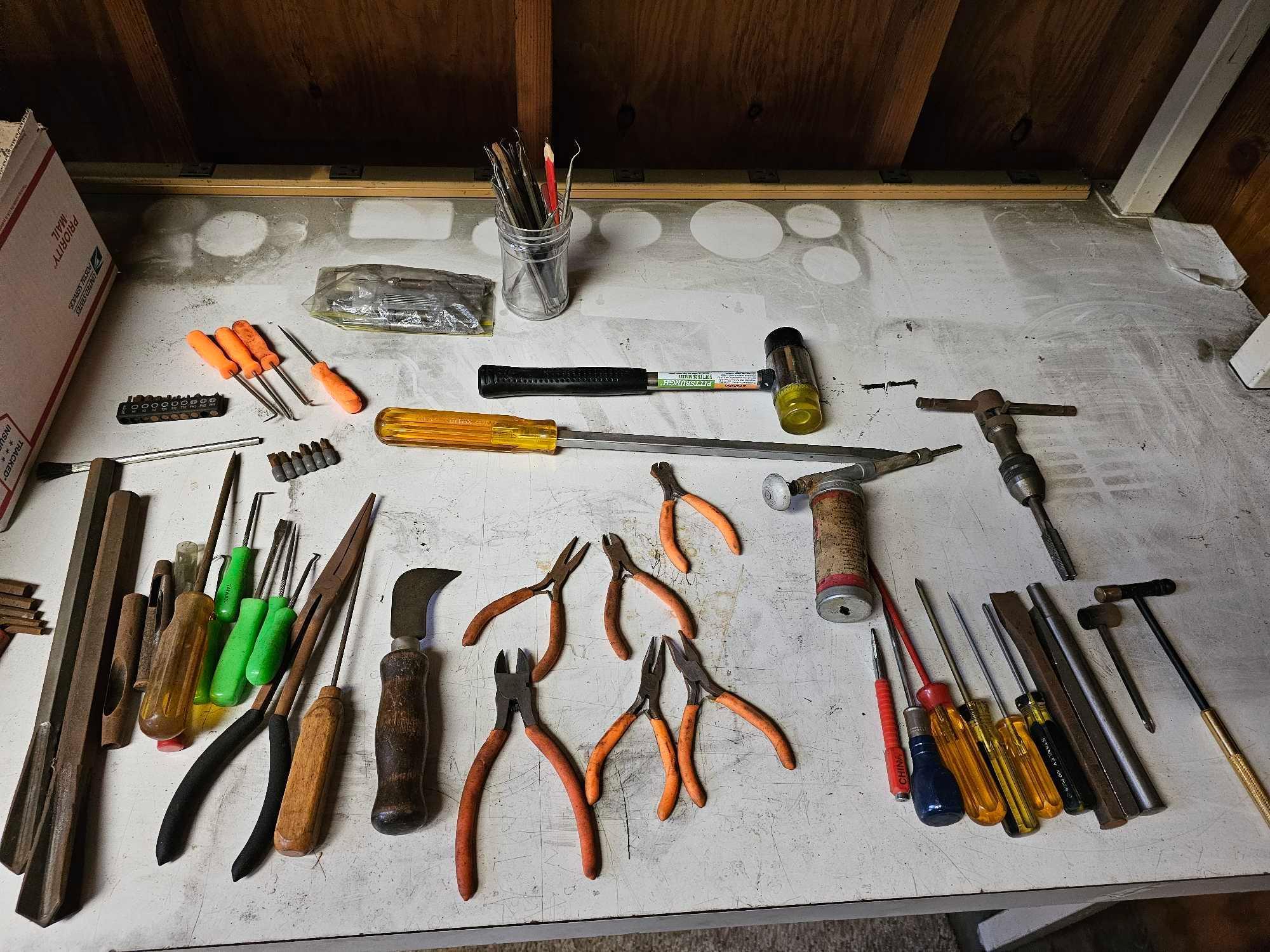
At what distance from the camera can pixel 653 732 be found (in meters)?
1.00

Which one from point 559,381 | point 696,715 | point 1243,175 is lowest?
point 696,715

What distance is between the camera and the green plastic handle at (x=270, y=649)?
971 mm

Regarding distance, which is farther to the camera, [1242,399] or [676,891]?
[1242,399]

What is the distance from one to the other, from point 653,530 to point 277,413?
59cm

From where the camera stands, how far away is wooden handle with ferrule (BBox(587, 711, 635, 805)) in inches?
37.0

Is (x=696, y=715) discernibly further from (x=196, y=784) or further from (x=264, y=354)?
(x=264, y=354)

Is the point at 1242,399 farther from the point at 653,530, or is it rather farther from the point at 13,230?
the point at 13,230

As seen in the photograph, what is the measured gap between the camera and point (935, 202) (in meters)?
1.68

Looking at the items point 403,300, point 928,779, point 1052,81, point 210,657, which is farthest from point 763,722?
point 1052,81

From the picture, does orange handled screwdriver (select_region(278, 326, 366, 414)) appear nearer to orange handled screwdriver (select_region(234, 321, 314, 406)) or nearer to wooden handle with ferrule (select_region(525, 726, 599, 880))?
orange handled screwdriver (select_region(234, 321, 314, 406))

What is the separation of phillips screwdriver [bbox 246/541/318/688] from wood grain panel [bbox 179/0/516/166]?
44.8 inches

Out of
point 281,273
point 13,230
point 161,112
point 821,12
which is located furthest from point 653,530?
point 161,112

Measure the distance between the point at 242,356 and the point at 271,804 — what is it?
0.70m

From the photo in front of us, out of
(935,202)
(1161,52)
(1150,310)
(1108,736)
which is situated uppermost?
(1161,52)
